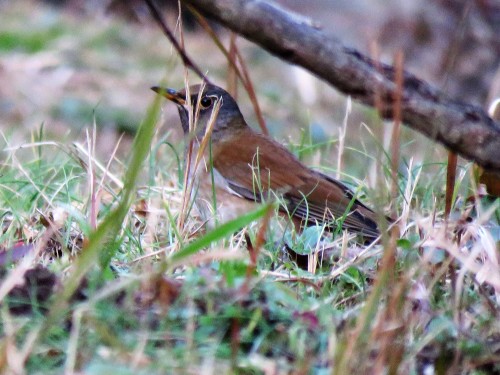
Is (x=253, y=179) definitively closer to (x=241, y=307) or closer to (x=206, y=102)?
(x=206, y=102)

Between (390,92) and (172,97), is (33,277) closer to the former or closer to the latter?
(390,92)

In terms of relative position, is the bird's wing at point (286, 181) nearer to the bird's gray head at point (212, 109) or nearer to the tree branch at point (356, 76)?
the bird's gray head at point (212, 109)

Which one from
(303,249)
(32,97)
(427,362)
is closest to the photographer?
(427,362)

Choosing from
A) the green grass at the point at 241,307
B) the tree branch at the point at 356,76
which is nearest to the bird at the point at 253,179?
the green grass at the point at 241,307

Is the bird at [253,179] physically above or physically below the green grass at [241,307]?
below

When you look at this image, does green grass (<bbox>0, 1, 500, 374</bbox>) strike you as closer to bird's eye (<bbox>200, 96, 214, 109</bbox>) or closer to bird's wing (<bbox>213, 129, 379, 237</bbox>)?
bird's wing (<bbox>213, 129, 379, 237</bbox>)

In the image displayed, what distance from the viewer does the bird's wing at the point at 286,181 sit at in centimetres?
524

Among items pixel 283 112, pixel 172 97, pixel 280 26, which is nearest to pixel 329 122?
pixel 283 112

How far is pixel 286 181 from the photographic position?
225 inches

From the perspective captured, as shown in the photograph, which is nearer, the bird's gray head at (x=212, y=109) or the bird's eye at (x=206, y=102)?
the bird's gray head at (x=212, y=109)

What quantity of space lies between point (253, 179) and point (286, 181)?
0.40 metres

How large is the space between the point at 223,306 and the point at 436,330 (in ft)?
2.22

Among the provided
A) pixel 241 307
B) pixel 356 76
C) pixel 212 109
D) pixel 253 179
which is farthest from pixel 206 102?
pixel 241 307

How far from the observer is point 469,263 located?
3264 millimetres
